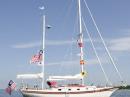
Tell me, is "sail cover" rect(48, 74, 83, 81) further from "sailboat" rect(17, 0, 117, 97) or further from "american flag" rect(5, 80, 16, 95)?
"american flag" rect(5, 80, 16, 95)

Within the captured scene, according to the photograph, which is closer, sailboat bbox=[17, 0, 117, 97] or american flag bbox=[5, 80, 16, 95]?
sailboat bbox=[17, 0, 117, 97]

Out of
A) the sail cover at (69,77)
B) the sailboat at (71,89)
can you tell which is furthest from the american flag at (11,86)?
the sail cover at (69,77)

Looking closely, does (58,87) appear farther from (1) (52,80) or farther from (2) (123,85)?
(2) (123,85)

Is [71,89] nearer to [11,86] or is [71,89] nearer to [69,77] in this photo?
[69,77]

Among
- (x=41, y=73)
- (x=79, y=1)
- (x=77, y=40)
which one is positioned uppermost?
(x=79, y=1)

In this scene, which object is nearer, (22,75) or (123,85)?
(123,85)

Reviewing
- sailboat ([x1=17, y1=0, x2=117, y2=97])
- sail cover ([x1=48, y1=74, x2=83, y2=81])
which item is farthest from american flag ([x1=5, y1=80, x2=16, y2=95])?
sail cover ([x1=48, y1=74, x2=83, y2=81])

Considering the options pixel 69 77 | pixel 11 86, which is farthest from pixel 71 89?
pixel 11 86

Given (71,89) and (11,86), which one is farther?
(11,86)

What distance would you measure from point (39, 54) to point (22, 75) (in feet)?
19.0

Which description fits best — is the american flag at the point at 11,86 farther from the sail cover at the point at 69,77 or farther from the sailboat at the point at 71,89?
the sail cover at the point at 69,77

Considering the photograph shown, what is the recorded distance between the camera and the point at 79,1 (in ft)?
251

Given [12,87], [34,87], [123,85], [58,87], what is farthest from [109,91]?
[12,87]

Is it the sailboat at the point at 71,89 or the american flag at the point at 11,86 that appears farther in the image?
the american flag at the point at 11,86
